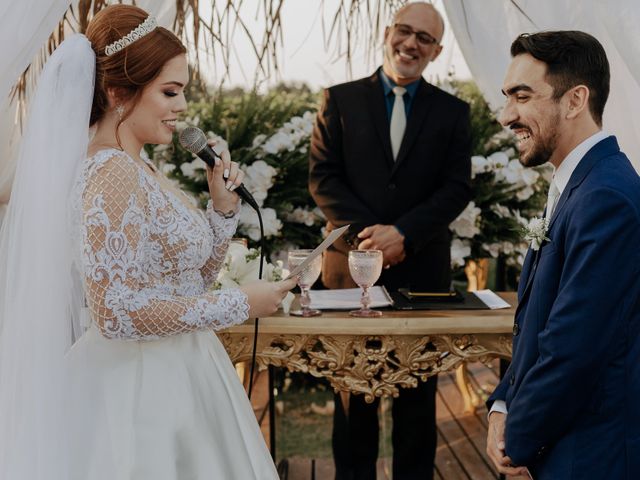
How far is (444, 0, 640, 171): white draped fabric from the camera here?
2.49 metres

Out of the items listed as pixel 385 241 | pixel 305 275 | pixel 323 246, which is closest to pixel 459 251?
pixel 385 241

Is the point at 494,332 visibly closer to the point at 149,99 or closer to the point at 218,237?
the point at 218,237

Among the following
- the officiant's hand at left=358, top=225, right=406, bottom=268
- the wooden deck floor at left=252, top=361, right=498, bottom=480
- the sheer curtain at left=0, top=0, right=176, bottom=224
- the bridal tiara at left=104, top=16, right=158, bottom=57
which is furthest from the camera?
the wooden deck floor at left=252, top=361, right=498, bottom=480

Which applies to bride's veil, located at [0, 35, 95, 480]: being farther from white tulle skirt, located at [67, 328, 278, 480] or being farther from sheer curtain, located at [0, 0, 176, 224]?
sheer curtain, located at [0, 0, 176, 224]

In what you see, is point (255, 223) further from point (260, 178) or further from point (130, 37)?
point (130, 37)

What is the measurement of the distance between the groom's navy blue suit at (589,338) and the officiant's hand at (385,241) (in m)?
1.43

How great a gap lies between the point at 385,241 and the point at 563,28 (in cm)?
100

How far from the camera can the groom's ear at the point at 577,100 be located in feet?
5.94

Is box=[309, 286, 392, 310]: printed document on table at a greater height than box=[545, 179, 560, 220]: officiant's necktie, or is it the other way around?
box=[545, 179, 560, 220]: officiant's necktie

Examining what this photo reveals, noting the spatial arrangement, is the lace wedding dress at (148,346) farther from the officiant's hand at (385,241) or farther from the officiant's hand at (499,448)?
the officiant's hand at (385,241)

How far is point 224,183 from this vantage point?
2.31 metres

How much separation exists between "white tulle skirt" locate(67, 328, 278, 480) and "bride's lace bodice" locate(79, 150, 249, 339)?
0.52 ft

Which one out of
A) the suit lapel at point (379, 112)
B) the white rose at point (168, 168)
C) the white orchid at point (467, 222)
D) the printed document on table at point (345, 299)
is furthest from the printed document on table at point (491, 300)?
the white rose at point (168, 168)

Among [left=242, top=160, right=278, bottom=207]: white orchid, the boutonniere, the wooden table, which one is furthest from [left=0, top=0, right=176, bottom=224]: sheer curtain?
[left=242, top=160, right=278, bottom=207]: white orchid
